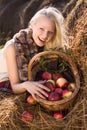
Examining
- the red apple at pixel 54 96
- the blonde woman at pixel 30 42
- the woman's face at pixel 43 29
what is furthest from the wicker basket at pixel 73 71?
the woman's face at pixel 43 29

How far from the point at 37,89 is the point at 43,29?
65cm

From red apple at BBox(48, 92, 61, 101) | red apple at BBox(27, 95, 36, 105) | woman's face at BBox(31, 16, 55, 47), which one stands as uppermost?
woman's face at BBox(31, 16, 55, 47)

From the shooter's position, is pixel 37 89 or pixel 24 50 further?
pixel 24 50

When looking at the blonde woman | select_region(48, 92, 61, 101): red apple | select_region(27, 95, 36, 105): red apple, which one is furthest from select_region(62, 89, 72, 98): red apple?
the blonde woman

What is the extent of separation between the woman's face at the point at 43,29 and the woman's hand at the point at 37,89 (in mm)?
513

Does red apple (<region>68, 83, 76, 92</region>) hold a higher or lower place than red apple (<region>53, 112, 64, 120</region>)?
higher

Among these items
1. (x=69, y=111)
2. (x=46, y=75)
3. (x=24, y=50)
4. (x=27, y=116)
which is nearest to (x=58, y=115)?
(x=69, y=111)

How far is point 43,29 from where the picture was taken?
3783 millimetres

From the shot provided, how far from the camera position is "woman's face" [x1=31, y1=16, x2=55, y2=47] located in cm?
377

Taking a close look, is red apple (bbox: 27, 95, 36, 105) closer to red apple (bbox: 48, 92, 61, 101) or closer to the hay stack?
the hay stack

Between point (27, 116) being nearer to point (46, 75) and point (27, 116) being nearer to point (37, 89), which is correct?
point (37, 89)

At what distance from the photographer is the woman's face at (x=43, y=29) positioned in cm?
377

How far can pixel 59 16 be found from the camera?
3.88m

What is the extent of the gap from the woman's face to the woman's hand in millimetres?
513
